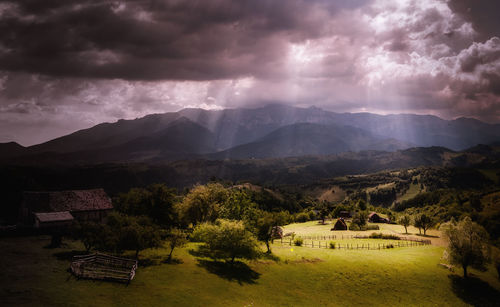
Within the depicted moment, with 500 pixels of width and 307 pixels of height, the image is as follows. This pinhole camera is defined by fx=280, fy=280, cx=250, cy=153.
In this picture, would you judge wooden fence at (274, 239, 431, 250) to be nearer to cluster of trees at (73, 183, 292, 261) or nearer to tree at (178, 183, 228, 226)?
cluster of trees at (73, 183, 292, 261)

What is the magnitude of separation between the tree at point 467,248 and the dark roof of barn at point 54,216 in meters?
104

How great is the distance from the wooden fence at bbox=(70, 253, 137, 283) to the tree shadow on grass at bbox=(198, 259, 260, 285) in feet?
46.3

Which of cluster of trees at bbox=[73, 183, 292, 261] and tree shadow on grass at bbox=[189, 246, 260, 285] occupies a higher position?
cluster of trees at bbox=[73, 183, 292, 261]

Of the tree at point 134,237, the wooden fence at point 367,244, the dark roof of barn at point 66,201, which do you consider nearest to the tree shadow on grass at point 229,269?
the tree at point 134,237

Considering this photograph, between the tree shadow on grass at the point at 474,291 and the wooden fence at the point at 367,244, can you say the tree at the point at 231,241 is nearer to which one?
the wooden fence at the point at 367,244

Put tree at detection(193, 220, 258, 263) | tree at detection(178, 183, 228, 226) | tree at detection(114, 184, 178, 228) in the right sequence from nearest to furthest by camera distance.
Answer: tree at detection(193, 220, 258, 263) → tree at detection(114, 184, 178, 228) → tree at detection(178, 183, 228, 226)

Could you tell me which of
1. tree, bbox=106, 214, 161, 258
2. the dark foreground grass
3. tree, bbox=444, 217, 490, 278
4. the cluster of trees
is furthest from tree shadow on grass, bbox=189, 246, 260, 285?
tree, bbox=444, 217, 490, 278

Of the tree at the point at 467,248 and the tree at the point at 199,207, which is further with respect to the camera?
the tree at the point at 199,207

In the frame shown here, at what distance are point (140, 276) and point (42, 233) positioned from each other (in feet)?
121

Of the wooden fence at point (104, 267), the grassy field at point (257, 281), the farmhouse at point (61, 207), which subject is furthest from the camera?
the farmhouse at point (61, 207)

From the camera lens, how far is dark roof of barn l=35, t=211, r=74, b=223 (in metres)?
78.4

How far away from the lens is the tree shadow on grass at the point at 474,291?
196ft

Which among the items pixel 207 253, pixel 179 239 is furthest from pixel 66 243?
pixel 207 253

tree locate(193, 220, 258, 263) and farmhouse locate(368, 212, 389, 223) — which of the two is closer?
tree locate(193, 220, 258, 263)
